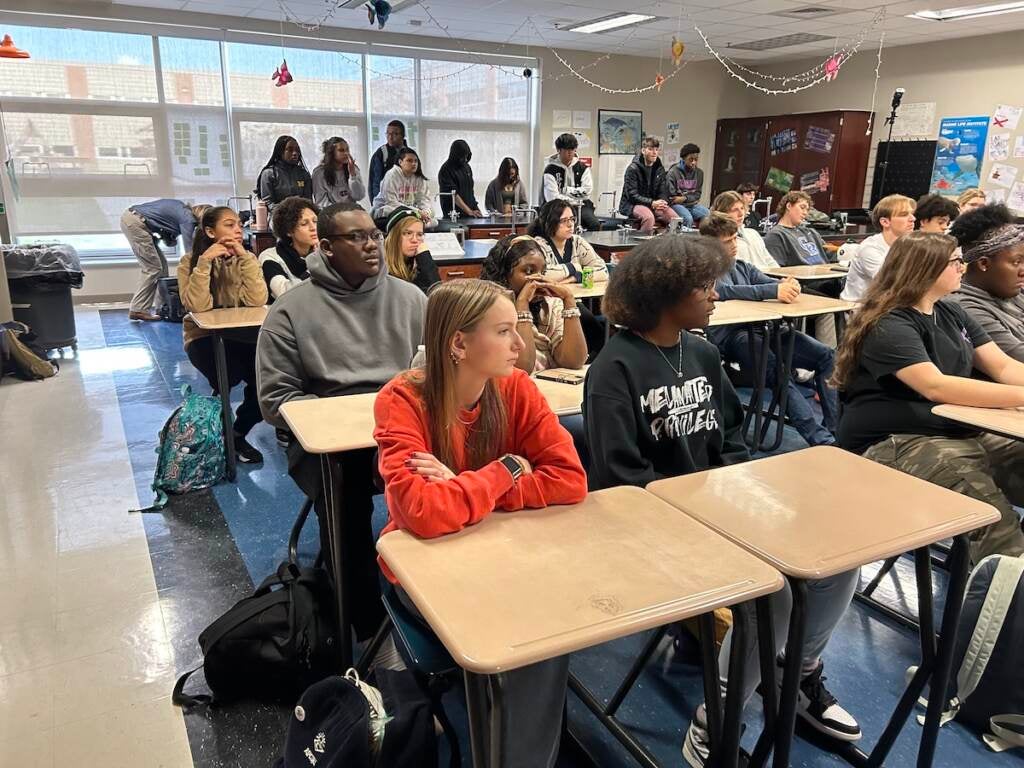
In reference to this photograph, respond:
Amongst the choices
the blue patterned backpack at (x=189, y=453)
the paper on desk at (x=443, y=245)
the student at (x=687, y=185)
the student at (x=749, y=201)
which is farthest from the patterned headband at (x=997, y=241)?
the student at (x=687, y=185)

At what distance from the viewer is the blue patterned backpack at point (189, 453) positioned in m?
3.02

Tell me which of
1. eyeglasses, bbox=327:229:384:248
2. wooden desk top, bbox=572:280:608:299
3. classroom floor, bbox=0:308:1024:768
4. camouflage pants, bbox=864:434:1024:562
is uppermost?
eyeglasses, bbox=327:229:384:248

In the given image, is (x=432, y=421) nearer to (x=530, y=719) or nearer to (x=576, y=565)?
(x=576, y=565)

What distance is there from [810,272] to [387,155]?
169 inches

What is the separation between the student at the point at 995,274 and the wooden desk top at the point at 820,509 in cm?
121

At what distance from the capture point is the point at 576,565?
1170 mm

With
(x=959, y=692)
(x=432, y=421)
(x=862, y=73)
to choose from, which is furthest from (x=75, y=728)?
(x=862, y=73)

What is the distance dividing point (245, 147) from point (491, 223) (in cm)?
304

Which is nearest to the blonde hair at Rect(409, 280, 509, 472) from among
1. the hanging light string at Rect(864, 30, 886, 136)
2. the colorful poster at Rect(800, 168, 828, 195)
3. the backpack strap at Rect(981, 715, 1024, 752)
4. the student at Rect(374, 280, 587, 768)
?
the student at Rect(374, 280, 587, 768)

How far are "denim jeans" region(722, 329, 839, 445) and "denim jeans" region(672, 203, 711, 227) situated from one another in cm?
343

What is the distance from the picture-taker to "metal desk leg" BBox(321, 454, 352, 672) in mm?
1702

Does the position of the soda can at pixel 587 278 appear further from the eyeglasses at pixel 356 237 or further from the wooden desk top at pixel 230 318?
the eyeglasses at pixel 356 237

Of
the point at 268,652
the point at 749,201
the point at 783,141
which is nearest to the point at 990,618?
the point at 268,652

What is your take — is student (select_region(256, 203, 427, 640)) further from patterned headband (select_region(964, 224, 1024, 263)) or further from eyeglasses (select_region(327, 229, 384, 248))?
patterned headband (select_region(964, 224, 1024, 263))
